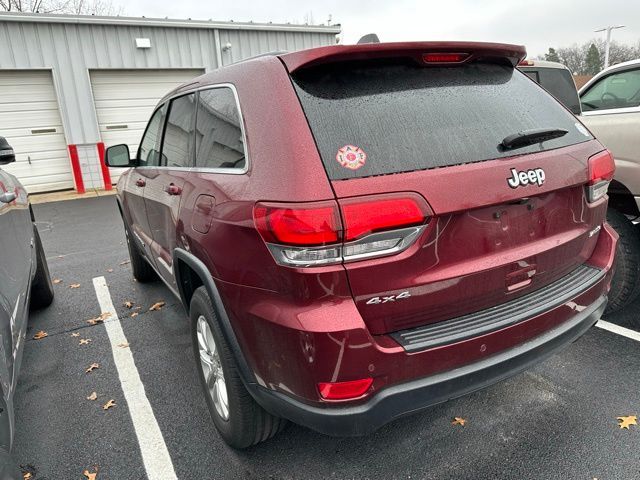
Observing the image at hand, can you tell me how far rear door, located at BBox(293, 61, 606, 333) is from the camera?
1.66 m

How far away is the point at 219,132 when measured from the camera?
2264 mm

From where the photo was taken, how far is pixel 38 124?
1191cm

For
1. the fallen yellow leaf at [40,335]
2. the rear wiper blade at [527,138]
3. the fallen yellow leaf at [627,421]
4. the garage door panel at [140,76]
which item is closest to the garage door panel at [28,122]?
the garage door panel at [140,76]

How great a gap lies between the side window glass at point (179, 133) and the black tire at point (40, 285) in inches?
78.2

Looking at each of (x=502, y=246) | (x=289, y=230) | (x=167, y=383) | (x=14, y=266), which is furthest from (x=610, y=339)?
(x=14, y=266)

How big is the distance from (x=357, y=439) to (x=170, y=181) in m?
1.79

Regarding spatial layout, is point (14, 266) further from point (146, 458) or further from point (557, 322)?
point (557, 322)

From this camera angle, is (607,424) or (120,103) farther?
(120,103)

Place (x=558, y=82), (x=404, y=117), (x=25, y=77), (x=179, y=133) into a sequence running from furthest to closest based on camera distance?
(x=25, y=77)
(x=558, y=82)
(x=179, y=133)
(x=404, y=117)

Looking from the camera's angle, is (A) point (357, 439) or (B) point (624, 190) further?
(B) point (624, 190)

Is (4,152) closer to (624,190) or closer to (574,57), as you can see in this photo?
(624,190)

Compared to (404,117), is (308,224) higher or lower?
lower

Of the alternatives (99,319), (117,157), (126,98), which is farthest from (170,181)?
(126,98)

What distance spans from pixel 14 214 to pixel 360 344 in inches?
113
